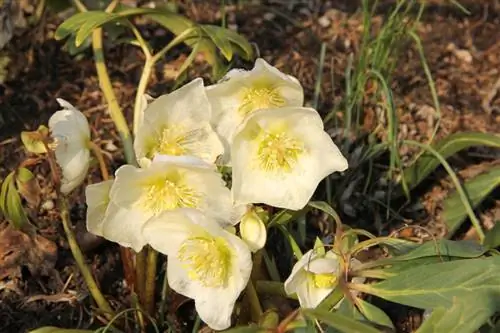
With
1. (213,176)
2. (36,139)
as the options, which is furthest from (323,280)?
(36,139)

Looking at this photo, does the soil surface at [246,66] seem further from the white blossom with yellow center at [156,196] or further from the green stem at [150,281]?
the white blossom with yellow center at [156,196]

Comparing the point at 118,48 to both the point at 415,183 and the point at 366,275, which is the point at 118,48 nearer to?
the point at 415,183

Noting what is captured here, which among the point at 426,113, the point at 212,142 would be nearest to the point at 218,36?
the point at 212,142

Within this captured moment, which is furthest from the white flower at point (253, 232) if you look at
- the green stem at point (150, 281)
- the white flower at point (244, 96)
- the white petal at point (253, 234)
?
the green stem at point (150, 281)

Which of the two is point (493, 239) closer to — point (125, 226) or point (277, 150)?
point (277, 150)

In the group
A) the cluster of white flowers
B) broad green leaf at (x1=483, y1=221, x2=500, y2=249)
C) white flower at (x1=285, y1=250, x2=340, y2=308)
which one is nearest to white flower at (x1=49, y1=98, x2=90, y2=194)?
the cluster of white flowers

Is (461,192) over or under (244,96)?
under
